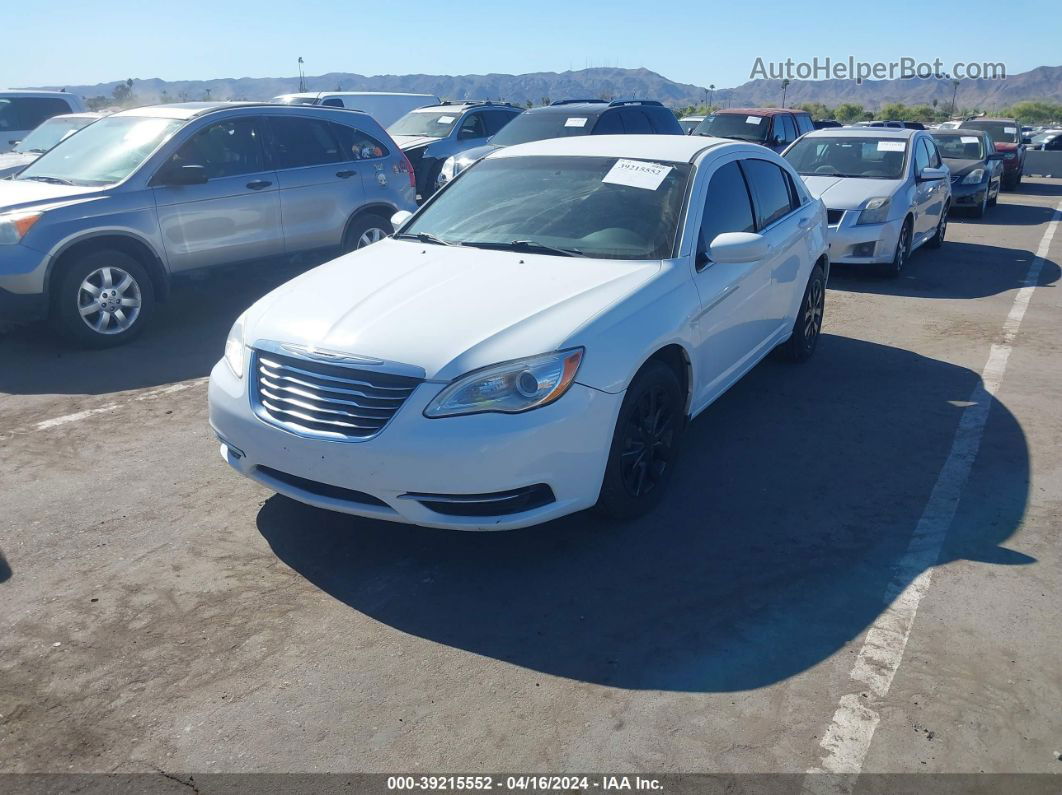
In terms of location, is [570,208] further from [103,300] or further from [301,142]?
Result: [301,142]

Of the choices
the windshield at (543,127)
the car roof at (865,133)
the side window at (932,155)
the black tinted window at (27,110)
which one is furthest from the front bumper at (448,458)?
the black tinted window at (27,110)

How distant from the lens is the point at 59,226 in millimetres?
6906

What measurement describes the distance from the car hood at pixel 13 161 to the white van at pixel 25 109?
3.80 metres

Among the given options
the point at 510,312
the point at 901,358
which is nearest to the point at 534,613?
the point at 510,312

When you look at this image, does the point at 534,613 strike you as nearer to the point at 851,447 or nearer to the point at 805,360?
the point at 851,447

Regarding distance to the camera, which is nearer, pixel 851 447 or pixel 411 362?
pixel 411 362

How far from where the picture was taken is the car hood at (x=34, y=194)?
702 cm

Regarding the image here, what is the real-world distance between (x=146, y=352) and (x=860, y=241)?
7352mm

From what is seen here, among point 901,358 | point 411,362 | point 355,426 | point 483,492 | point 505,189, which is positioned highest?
point 505,189

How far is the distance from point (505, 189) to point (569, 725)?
10.9 ft

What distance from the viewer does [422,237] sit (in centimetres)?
533

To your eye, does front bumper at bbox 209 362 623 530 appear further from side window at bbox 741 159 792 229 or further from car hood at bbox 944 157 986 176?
car hood at bbox 944 157 986 176

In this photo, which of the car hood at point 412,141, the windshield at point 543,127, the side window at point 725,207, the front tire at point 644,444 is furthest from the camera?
the car hood at point 412,141

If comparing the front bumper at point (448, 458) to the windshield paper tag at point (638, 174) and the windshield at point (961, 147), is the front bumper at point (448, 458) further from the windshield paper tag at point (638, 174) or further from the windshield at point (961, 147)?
the windshield at point (961, 147)
